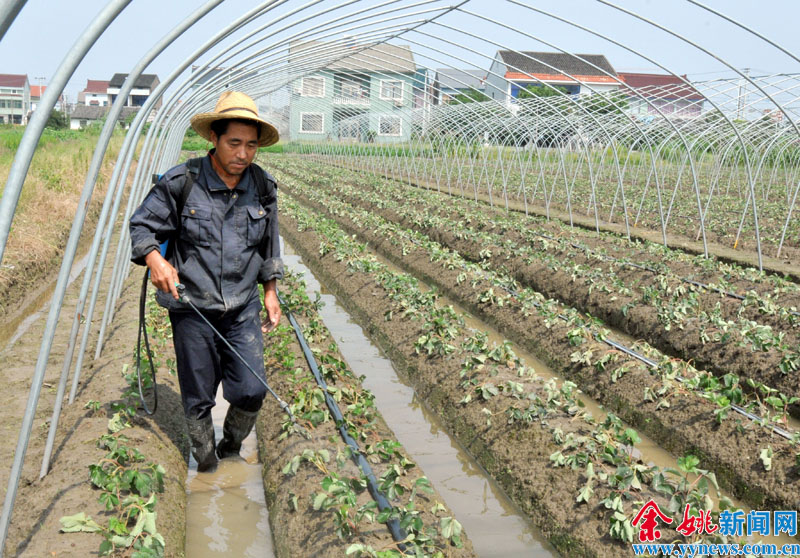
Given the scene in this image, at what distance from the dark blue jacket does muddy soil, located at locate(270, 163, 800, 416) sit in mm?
4250

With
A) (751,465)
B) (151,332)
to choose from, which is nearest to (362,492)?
(751,465)

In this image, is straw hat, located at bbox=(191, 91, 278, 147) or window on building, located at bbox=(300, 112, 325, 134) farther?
window on building, located at bbox=(300, 112, 325, 134)

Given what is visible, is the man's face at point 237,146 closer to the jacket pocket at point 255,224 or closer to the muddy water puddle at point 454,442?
the jacket pocket at point 255,224

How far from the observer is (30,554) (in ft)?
10.7

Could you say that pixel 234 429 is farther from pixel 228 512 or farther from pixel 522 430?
pixel 522 430

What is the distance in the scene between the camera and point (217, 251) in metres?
3.99

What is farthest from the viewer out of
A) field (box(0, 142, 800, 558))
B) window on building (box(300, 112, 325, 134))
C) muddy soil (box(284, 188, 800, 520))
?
window on building (box(300, 112, 325, 134))

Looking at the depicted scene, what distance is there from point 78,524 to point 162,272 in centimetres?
119

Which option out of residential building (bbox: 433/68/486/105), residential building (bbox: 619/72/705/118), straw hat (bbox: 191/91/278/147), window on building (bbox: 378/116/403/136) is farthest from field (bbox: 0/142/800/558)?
window on building (bbox: 378/116/403/136)

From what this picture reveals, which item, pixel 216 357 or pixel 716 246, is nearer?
pixel 216 357

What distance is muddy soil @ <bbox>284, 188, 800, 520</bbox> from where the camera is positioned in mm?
4625

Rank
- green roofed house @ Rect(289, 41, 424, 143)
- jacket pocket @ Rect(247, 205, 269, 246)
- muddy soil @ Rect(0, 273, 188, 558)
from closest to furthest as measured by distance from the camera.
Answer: muddy soil @ Rect(0, 273, 188, 558) → jacket pocket @ Rect(247, 205, 269, 246) → green roofed house @ Rect(289, 41, 424, 143)

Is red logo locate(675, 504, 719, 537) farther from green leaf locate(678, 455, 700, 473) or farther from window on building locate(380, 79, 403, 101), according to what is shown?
window on building locate(380, 79, 403, 101)

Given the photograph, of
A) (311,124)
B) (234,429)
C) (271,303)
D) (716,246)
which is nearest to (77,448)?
(234,429)
